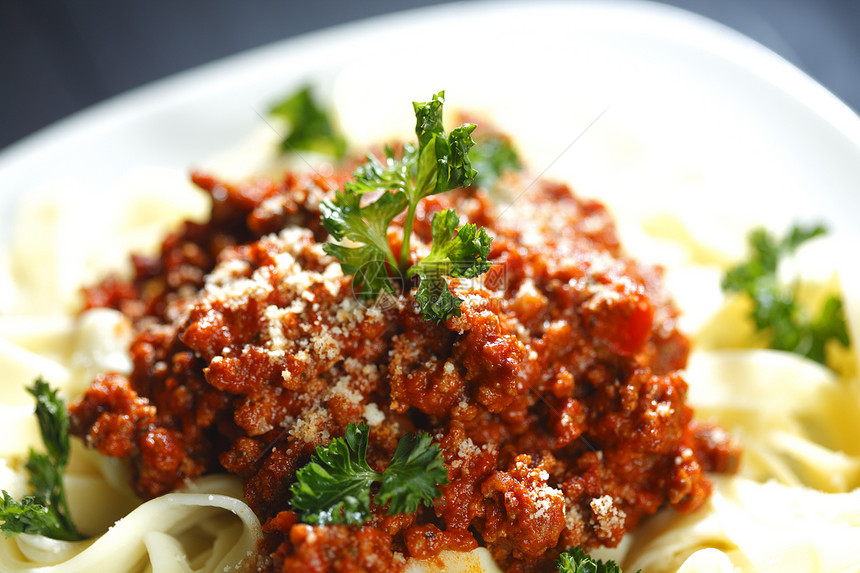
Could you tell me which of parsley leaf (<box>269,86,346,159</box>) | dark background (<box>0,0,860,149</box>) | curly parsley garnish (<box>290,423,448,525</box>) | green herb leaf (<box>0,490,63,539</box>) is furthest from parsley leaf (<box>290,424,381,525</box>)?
dark background (<box>0,0,860,149</box>)

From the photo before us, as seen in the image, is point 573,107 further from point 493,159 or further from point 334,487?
point 334,487

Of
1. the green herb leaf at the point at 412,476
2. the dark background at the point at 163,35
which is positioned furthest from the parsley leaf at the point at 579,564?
the dark background at the point at 163,35

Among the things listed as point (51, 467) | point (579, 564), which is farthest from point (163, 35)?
point (579, 564)

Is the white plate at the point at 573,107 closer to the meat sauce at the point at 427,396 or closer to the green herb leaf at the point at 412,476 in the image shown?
the meat sauce at the point at 427,396

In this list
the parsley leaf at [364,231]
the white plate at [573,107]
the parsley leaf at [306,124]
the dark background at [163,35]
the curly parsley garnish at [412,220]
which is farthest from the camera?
the dark background at [163,35]

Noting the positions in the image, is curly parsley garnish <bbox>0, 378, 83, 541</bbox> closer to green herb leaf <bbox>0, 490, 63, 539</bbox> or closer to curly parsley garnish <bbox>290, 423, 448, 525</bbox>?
green herb leaf <bbox>0, 490, 63, 539</bbox>
